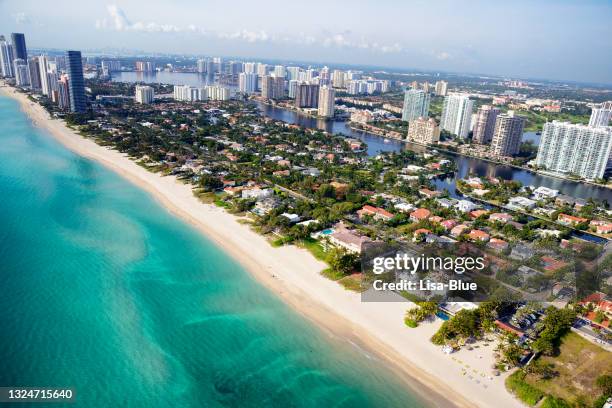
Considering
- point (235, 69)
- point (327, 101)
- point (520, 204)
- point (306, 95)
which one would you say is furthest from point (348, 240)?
point (235, 69)

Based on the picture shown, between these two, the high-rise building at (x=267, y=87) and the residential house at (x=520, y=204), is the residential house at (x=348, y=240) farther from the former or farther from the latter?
the high-rise building at (x=267, y=87)

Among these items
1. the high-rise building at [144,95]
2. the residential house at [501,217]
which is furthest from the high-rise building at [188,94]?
the residential house at [501,217]

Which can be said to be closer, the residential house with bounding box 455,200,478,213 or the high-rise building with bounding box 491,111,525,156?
the residential house with bounding box 455,200,478,213

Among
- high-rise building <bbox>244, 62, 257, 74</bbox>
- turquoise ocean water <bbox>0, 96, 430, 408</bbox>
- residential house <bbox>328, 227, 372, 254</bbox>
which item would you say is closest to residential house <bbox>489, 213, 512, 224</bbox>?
residential house <bbox>328, 227, 372, 254</bbox>

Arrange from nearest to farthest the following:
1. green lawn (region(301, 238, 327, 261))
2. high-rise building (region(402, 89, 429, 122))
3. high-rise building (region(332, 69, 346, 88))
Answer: green lawn (region(301, 238, 327, 261)), high-rise building (region(402, 89, 429, 122)), high-rise building (region(332, 69, 346, 88))

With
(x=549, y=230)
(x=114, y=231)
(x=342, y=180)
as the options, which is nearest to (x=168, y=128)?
(x=342, y=180)

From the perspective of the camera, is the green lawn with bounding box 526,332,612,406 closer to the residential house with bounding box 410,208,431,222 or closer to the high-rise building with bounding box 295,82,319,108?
the residential house with bounding box 410,208,431,222
